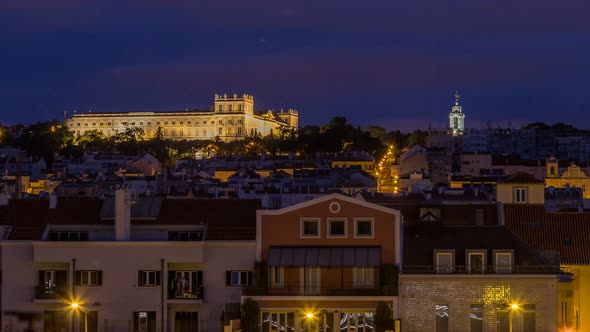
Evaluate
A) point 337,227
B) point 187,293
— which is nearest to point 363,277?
point 337,227

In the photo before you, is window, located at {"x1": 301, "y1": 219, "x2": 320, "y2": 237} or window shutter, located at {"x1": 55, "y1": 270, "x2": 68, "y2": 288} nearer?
window, located at {"x1": 301, "y1": 219, "x2": 320, "y2": 237}

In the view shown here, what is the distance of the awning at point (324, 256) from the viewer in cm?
2889

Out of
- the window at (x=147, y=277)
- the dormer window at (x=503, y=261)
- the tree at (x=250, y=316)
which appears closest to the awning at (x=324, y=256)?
the tree at (x=250, y=316)

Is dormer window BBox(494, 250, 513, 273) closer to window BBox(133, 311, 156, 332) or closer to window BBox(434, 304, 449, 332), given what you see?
window BBox(434, 304, 449, 332)

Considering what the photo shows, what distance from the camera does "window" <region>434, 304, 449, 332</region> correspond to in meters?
28.1

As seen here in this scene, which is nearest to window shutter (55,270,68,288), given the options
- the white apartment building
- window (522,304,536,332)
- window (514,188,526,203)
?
the white apartment building

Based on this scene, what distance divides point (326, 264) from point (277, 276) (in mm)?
1229

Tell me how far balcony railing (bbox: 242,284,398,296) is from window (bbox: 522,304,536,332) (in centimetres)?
298

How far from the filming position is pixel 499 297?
28188 mm

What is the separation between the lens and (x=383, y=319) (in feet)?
91.5

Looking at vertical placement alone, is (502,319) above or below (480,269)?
below

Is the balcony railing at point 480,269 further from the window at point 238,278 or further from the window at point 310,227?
the window at point 238,278

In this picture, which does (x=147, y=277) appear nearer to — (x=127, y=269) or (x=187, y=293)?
(x=127, y=269)

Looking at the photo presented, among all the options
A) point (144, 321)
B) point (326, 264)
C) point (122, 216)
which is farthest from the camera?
point (122, 216)
